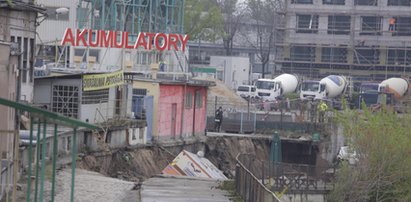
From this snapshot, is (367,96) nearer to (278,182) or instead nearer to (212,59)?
(212,59)

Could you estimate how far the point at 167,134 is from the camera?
55.1 meters

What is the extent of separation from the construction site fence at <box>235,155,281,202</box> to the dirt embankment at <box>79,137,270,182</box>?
712 cm

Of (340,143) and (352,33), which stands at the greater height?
(352,33)

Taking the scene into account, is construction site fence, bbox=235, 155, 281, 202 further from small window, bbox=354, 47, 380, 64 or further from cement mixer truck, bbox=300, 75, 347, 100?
small window, bbox=354, 47, 380, 64

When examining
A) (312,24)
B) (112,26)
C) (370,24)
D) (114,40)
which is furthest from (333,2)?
(114,40)

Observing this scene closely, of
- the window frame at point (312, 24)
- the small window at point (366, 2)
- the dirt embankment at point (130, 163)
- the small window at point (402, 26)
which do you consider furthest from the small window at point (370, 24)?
the dirt embankment at point (130, 163)

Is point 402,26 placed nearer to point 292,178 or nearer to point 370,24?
point 370,24

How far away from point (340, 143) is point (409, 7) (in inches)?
1543

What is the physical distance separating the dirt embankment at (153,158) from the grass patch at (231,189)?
4.97 metres

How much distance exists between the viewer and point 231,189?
35.8 m

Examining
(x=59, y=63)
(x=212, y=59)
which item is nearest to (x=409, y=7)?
(x=212, y=59)

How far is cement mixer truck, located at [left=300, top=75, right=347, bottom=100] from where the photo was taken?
87325mm

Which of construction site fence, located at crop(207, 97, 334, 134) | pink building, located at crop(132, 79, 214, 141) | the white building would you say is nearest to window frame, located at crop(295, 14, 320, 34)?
the white building

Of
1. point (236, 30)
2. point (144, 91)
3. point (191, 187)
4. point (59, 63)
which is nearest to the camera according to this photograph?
point (191, 187)
